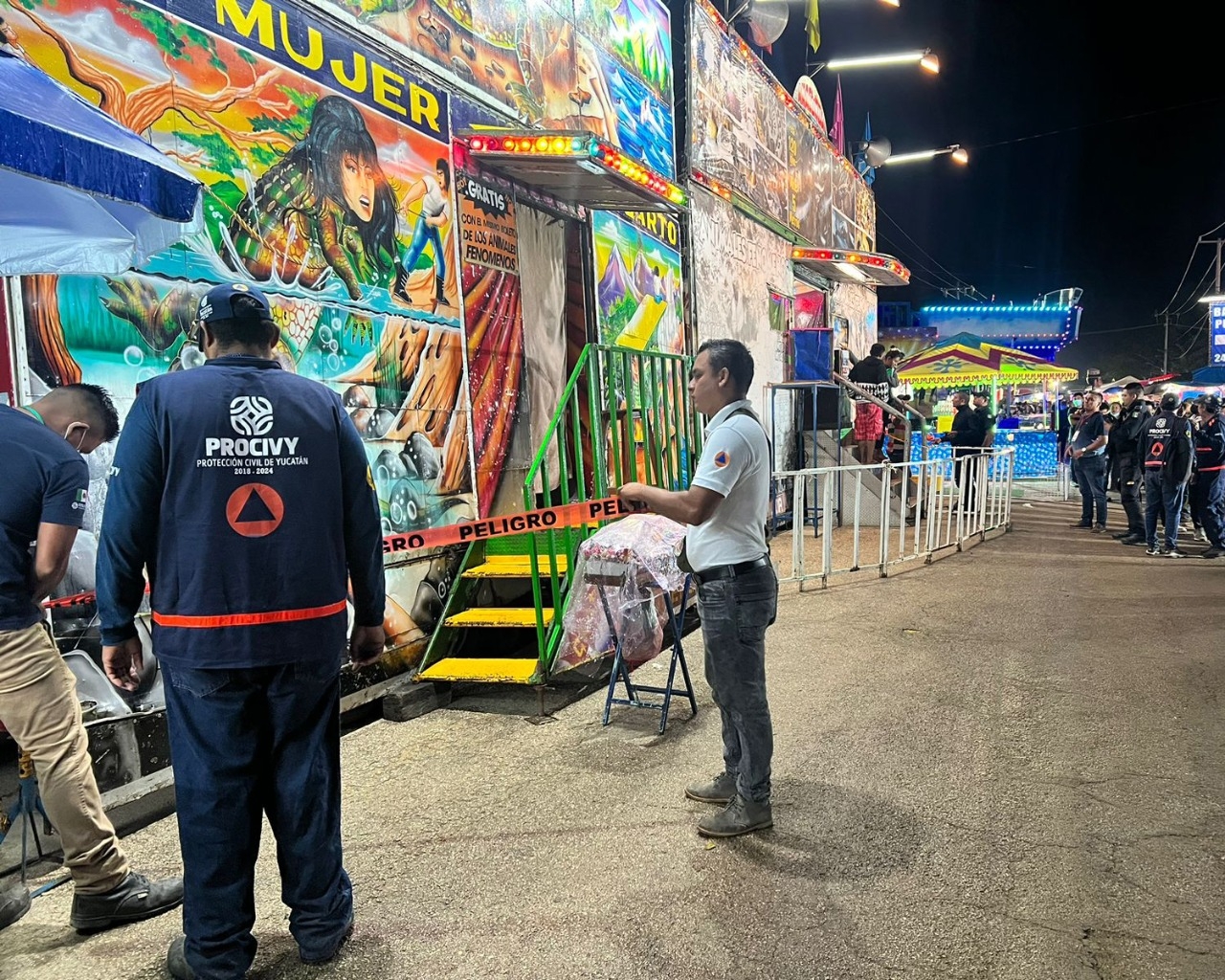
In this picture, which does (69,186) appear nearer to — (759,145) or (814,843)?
(814,843)

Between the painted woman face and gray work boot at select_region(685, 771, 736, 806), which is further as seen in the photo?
the painted woman face

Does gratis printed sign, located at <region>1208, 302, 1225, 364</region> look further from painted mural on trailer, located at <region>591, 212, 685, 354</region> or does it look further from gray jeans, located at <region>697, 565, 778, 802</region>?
gray jeans, located at <region>697, 565, 778, 802</region>

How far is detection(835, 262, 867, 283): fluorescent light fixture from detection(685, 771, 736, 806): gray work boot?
12.2 m

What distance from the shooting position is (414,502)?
18.6ft

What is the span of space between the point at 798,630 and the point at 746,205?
24.2 feet

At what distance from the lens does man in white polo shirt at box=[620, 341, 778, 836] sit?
3.27 metres

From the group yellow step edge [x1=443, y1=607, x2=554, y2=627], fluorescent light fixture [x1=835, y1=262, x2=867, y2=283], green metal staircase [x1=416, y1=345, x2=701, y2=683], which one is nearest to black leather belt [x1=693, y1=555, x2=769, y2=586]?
green metal staircase [x1=416, y1=345, x2=701, y2=683]

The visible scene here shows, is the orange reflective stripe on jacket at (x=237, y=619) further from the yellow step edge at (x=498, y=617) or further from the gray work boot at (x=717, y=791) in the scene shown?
the yellow step edge at (x=498, y=617)

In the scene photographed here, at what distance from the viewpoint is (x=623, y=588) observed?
15.9ft

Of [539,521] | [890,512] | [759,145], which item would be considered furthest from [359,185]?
[890,512]

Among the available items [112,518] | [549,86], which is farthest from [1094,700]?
[549,86]

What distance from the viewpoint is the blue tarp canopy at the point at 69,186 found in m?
2.64

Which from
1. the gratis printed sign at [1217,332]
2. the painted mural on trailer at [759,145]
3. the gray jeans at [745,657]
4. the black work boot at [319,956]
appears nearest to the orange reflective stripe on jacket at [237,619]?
the black work boot at [319,956]

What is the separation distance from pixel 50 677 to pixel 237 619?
1.04 meters
